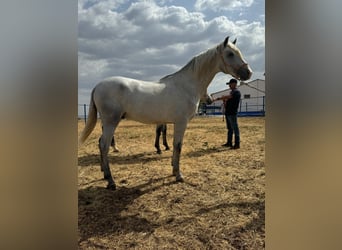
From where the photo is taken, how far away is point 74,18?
1.75 ft

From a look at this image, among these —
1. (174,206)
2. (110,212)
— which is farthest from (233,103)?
(110,212)

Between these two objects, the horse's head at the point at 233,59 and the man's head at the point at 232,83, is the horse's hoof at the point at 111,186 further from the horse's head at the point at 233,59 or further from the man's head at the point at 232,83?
the man's head at the point at 232,83

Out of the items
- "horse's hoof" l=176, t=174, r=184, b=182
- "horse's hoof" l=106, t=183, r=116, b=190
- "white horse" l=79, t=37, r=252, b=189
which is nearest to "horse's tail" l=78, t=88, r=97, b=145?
"white horse" l=79, t=37, r=252, b=189

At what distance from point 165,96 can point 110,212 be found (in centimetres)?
171

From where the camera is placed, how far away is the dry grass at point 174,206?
1978 mm

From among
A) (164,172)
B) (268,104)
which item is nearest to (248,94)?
(164,172)

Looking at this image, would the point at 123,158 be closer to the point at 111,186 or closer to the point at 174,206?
the point at 111,186

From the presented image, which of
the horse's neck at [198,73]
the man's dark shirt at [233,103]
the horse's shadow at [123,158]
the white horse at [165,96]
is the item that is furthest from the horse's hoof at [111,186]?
the man's dark shirt at [233,103]

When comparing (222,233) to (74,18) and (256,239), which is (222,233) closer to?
(256,239)
